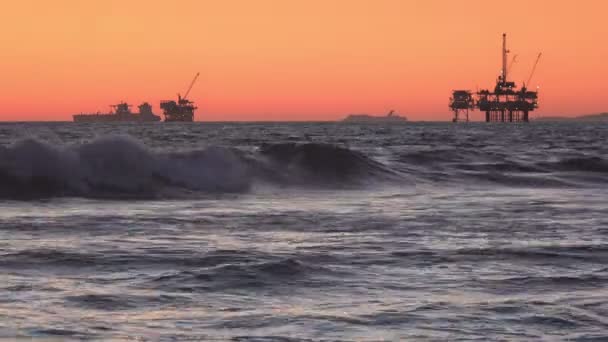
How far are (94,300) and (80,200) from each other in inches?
455

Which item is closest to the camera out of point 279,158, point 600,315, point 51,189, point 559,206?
point 600,315

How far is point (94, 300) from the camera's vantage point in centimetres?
778

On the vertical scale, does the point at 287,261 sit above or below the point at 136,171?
below

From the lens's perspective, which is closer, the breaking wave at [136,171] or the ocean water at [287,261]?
the ocean water at [287,261]

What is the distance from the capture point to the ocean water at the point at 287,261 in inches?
276

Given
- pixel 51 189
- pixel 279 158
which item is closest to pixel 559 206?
pixel 51 189

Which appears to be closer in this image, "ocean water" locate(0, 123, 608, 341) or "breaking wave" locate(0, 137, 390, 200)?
"ocean water" locate(0, 123, 608, 341)

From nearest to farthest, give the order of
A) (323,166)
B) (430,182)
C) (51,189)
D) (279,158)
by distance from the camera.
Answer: (51,189)
(430,182)
(323,166)
(279,158)

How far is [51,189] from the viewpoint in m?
20.6

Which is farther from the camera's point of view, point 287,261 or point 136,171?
point 136,171

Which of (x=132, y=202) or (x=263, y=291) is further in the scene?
(x=132, y=202)

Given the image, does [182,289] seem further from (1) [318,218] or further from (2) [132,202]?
(2) [132,202]

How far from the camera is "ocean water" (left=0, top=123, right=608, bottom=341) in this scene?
7.02m

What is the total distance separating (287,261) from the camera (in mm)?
9922
